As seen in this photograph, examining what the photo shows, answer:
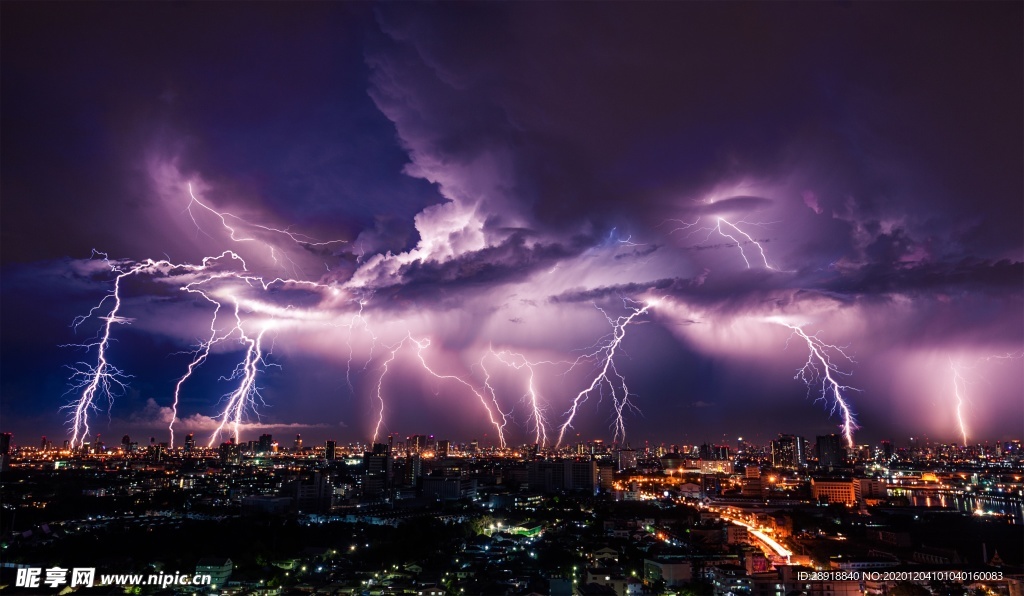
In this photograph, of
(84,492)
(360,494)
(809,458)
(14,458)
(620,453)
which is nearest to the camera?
(84,492)

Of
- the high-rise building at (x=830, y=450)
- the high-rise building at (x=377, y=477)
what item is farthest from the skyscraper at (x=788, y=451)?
the high-rise building at (x=377, y=477)

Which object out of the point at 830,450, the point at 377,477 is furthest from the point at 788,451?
the point at 377,477

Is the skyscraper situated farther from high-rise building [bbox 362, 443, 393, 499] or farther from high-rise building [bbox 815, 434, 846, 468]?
high-rise building [bbox 362, 443, 393, 499]

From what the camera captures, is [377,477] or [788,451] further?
[788,451]

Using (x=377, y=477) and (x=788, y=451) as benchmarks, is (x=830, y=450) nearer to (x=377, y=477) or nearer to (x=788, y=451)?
(x=788, y=451)

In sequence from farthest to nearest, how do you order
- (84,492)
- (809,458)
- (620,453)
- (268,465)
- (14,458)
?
(809,458) → (620,453) → (268,465) → (14,458) → (84,492)

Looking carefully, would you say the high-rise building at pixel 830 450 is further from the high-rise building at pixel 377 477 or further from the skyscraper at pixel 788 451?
the high-rise building at pixel 377 477

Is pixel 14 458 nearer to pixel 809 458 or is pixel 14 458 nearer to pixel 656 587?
pixel 656 587

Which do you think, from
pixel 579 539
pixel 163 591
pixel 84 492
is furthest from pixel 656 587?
→ pixel 84 492
